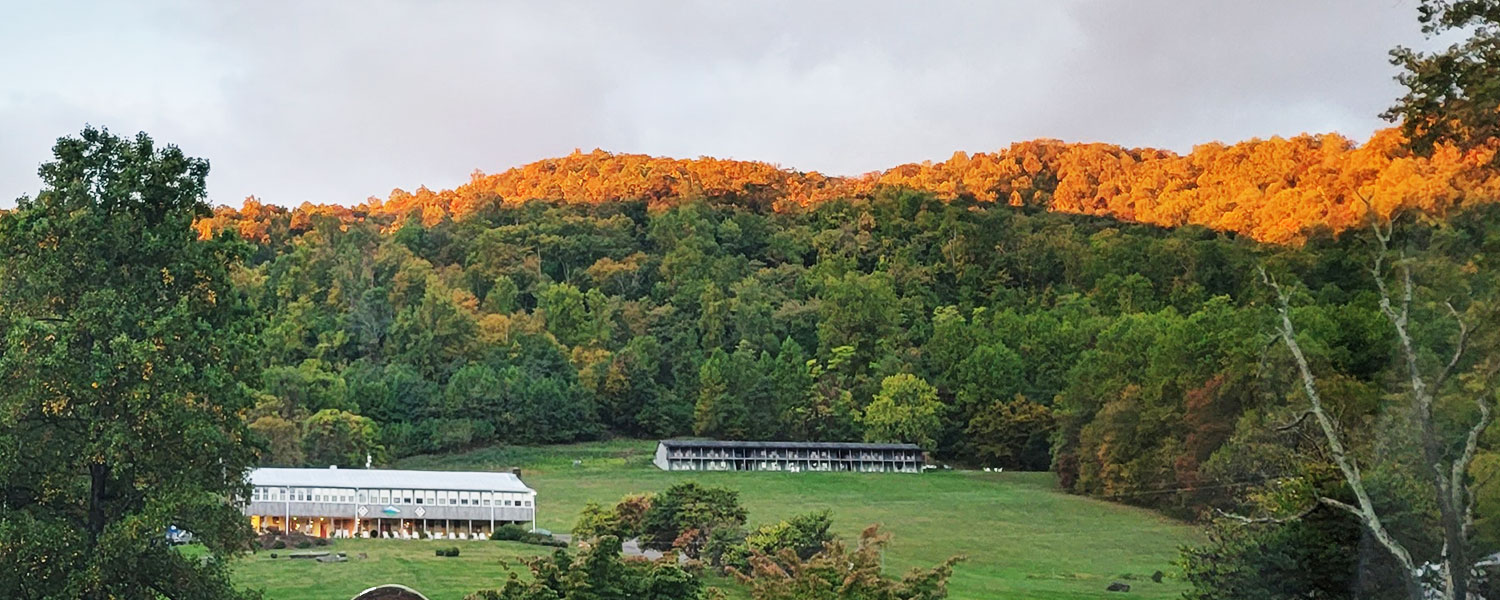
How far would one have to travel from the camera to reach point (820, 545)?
4272cm

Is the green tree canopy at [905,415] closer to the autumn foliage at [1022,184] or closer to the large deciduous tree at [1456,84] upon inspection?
the autumn foliage at [1022,184]

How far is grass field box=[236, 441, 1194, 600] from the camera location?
41094 mm

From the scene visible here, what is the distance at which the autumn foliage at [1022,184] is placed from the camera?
3797 inches

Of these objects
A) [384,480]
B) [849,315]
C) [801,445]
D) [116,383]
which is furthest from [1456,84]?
[849,315]

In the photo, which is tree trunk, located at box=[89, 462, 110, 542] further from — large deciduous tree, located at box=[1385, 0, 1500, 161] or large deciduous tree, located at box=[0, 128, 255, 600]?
large deciduous tree, located at box=[1385, 0, 1500, 161]

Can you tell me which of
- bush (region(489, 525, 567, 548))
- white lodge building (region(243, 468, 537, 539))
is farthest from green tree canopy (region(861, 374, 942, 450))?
bush (region(489, 525, 567, 548))

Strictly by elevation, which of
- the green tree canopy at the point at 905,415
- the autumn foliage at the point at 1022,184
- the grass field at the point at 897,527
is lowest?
the grass field at the point at 897,527

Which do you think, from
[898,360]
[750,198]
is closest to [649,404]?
[898,360]

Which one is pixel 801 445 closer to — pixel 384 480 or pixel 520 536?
pixel 384 480

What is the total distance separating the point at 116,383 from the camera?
63.9 ft

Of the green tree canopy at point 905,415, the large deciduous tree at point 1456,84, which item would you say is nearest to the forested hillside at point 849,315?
the green tree canopy at point 905,415

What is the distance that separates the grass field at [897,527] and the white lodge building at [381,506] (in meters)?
1.98

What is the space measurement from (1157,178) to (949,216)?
20734mm

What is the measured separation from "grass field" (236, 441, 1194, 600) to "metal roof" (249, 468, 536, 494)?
2336 mm
